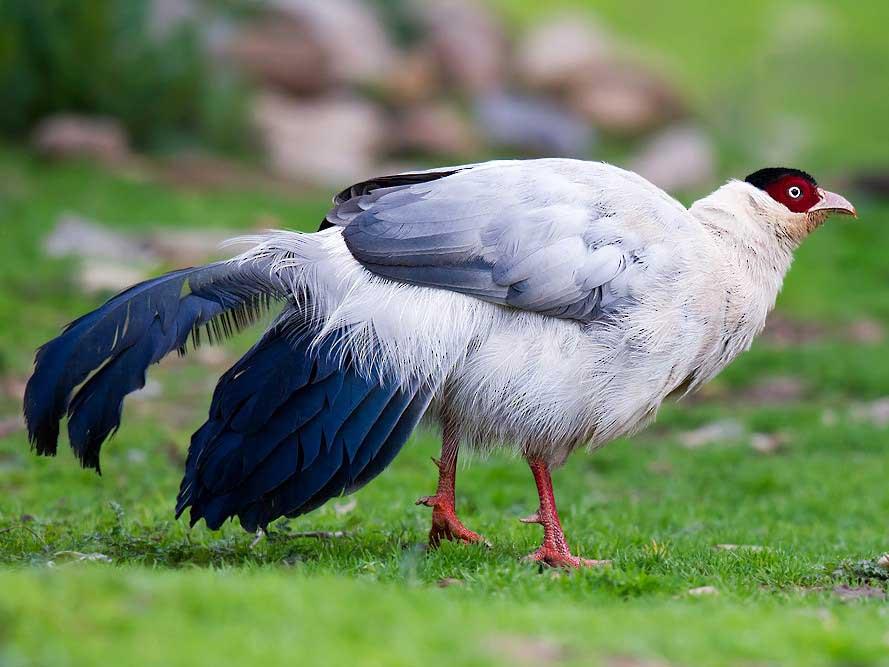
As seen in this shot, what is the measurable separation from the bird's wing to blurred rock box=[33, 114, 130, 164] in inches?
455

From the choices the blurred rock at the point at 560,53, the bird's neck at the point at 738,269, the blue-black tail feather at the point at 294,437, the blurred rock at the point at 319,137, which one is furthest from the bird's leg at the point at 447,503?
the blurred rock at the point at 560,53

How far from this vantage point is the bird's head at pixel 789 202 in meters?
6.46

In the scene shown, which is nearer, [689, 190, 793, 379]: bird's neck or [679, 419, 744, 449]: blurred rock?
[689, 190, 793, 379]: bird's neck

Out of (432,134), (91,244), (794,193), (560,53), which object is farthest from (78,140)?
(794,193)

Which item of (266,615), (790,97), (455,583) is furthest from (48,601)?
(790,97)

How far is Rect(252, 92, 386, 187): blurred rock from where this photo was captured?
19.2 m

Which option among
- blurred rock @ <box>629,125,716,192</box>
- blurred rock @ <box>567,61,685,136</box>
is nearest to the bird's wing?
blurred rock @ <box>629,125,716,192</box>

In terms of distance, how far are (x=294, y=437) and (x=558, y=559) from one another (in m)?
1.30

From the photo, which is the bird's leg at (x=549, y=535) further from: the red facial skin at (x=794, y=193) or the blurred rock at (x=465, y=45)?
the blurred rock at (x=465, y=45)

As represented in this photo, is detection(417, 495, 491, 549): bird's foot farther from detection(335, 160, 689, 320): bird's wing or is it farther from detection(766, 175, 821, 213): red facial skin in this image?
detection(766, 175, 821, 213): red facial skin

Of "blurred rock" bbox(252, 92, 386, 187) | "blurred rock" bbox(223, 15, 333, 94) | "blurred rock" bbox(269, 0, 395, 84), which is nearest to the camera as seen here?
"blurred rock" bbox(252, 92, 386, 187)

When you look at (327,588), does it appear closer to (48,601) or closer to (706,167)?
(48,601)

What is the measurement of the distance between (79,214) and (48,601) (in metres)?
11.5

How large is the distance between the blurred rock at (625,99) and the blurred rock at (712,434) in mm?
13353
